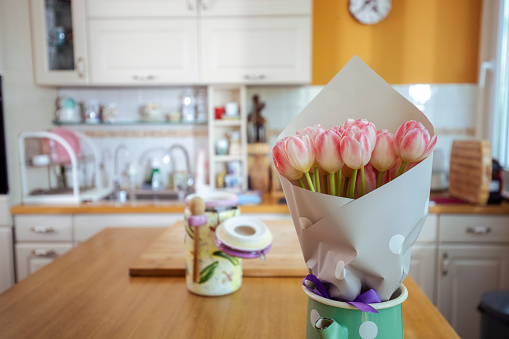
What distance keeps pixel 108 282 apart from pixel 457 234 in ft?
6.31

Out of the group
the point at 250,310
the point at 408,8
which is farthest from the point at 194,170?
the point at 250,310

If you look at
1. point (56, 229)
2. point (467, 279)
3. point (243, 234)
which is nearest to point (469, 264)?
point (467, 279)

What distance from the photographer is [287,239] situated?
1.39 m

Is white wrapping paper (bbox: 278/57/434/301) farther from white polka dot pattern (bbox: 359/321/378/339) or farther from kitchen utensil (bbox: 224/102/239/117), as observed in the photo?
kitchen utensil (bbox: 224/102/239/117)

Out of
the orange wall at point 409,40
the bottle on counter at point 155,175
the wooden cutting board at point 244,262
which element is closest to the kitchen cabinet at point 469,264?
the orange wall at point 409,40

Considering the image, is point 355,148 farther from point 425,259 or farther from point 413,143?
point 425,259

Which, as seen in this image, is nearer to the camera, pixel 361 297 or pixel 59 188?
pixel 361 297

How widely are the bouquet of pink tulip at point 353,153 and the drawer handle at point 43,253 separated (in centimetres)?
221

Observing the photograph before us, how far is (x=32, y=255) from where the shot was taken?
2.40 m

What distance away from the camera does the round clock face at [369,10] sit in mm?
2730

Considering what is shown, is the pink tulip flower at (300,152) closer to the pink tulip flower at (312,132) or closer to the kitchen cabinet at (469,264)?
the pink tulip flower at (312,132)

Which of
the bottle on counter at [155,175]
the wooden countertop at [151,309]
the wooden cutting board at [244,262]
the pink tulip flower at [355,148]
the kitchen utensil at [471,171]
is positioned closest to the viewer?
the pink tulip flower at [355,148]

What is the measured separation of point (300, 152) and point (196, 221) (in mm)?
472

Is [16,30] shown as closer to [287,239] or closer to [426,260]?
[287,239]
